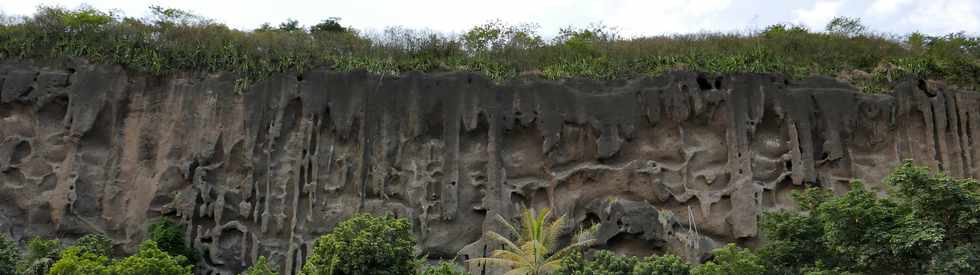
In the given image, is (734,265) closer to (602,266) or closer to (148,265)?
(602,266)

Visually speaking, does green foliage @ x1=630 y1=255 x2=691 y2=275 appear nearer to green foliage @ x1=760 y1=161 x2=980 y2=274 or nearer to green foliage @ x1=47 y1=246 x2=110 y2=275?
green foliage @ x1=760 y1=161 x2=980 y2=274

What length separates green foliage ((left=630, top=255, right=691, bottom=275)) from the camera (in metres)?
13.9

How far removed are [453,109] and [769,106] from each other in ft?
25.6

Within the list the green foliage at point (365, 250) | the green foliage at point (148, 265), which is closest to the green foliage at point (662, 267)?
the green foliage at point (365, 250)

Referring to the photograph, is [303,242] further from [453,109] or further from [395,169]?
[453,109]

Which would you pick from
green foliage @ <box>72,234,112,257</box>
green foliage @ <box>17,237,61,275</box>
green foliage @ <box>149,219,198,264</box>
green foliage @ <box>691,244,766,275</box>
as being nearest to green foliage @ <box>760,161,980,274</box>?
green foliage @ <box>691,244,766,275</box>

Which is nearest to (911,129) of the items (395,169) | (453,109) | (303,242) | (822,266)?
(822,266)

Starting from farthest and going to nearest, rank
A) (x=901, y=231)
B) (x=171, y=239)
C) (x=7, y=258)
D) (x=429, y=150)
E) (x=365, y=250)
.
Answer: (x=429, y=150) < (x=171, y=239) < (x=7, y=258) < (x=365, y=250) < (x=901, y=231)

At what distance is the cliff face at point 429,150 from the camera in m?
20.2

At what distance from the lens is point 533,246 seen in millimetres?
17609

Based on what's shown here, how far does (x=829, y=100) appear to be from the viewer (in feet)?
70.0

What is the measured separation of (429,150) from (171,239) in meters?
6.23

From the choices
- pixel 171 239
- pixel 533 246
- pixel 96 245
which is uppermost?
pixel 96 245

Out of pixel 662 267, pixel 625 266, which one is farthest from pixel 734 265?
pixel 625 266
